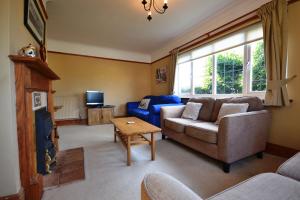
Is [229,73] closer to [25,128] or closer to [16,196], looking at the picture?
[25,128]

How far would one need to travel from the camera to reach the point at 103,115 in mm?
4734

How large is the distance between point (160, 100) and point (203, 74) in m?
1.35

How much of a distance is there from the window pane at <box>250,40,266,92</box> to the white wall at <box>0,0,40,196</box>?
3.20 m

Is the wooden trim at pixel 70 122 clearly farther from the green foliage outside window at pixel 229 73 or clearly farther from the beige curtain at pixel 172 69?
the green foliage outside window at pixel 229 73

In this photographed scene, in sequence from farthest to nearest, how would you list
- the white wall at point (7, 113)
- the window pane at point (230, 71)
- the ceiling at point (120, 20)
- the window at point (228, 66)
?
the window pane at point (230, 71), the ceiling at point (120, 20), the window at point (228, 66), the white wall at point (7, 113)

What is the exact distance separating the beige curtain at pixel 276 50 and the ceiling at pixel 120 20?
83 centimetres

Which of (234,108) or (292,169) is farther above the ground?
(234,108)

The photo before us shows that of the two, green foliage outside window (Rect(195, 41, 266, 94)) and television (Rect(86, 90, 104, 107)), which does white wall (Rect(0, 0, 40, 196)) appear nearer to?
green foliage outside window (Rect(195, 41, 266, 94))

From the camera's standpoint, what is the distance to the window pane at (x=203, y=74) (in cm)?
350

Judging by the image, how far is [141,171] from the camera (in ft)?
6.02

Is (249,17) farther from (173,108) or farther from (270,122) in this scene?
(173,108)

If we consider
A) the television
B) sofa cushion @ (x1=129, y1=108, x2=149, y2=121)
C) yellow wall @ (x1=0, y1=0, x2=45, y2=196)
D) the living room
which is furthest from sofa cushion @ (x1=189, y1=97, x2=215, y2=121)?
the television

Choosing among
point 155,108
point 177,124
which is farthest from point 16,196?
point 155,108

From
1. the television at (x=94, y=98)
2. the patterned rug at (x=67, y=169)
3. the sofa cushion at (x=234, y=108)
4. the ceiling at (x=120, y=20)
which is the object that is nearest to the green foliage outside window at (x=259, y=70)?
the sofa cushion at (x=234, y=108)
